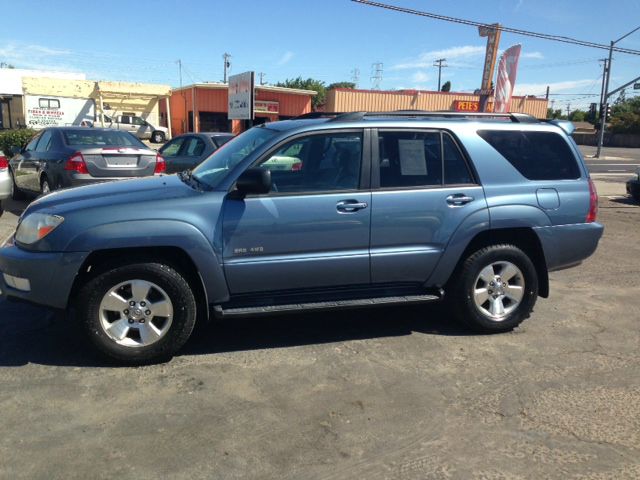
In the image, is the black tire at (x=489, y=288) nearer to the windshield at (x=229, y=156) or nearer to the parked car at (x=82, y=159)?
the windshield at (x=229, y=156)

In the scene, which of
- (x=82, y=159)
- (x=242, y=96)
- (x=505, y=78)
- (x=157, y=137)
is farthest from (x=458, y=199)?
(x=157, y=137)

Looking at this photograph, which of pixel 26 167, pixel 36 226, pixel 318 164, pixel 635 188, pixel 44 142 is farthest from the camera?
pixel 635 188

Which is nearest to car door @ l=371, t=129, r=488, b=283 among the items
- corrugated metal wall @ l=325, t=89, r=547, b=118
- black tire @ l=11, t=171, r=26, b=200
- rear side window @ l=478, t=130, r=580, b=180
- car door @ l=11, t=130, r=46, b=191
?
rear side window @ l=478, t=130, r=580, b=180

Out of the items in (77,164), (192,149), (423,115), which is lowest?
(77,164)

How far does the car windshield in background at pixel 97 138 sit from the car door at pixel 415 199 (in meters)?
6.34

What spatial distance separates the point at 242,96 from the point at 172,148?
22.0ft

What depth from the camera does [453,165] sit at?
4555 millimetres

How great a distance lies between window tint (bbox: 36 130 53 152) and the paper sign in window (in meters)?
7.50

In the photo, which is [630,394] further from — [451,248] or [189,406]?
[189,406]

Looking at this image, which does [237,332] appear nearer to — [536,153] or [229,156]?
[229,156]

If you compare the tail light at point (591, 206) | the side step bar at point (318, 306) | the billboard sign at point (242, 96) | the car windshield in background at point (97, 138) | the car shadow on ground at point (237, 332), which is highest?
the billboard sign at point (242, 96)

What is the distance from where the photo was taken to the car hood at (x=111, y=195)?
152 inches

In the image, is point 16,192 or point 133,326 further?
point 16,192

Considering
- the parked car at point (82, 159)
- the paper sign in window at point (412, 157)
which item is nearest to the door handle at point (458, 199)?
the paper sign in window at point (412, 157)
